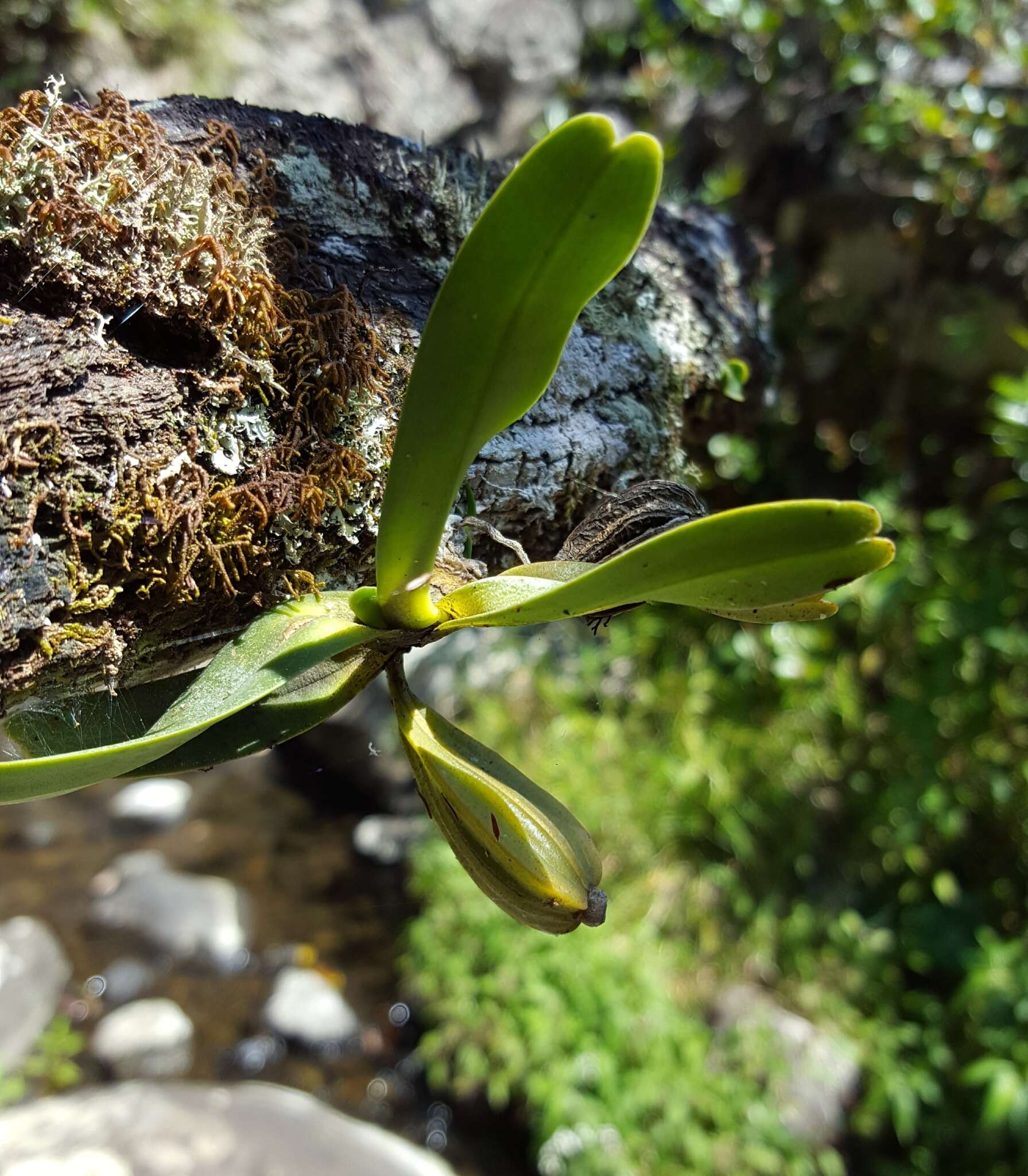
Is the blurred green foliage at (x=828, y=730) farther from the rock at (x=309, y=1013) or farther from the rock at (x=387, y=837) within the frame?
the rock at (x=387, y=837)

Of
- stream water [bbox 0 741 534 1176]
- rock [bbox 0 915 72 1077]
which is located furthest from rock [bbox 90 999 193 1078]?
rock [bbox 0 915 72 1077]

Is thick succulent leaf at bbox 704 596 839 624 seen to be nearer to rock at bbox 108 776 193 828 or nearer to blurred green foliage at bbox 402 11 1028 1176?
blurred green foliage at bbox 402 11 1028 1176

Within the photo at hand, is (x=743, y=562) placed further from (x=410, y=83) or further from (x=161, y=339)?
(x=410, y=83)

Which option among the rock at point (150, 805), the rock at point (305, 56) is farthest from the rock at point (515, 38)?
the rock at point (150, 805)

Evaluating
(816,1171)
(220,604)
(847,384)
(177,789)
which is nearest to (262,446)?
(220,604)

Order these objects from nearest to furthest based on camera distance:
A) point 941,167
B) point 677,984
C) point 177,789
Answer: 1. point 677,984
2. point 941,167
3. point 177,789

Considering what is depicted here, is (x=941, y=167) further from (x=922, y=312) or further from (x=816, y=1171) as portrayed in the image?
(x=816, y=1171)
